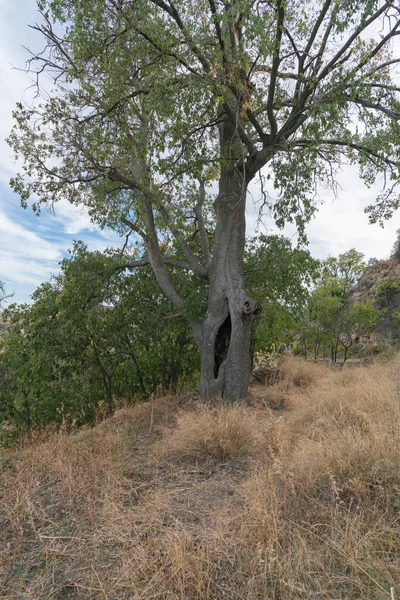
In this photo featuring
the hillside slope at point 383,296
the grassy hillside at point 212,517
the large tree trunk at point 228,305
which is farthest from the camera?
the hillside slope at point 383,296

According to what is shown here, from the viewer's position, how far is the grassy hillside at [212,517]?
207 centimetres

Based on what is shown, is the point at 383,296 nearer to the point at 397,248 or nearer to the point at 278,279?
the point at 397,248

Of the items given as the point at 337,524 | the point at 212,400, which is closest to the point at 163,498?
the point at 337,524

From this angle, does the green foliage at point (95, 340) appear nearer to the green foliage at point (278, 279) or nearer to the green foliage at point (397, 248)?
the green foliage at point (278, 279)

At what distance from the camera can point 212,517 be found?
9.30 ft

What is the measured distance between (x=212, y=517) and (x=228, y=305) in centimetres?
431

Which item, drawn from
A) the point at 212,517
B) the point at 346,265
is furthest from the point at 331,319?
the point at 212,517

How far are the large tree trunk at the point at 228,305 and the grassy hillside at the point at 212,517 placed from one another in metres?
2.07

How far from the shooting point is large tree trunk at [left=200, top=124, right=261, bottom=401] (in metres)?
6.54

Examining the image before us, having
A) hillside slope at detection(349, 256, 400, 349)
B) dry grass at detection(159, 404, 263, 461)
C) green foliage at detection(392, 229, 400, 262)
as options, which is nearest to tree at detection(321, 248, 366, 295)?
hillside slope at detection(349, 256, 400, 349)

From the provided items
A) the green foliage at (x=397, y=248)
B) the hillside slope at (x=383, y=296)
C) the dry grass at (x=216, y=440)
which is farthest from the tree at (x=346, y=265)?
the dry grass at (x=216, y=440)

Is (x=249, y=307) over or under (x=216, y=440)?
over

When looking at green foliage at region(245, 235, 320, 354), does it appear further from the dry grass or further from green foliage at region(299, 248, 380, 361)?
green foliage at region(299, 248, 380, 361)

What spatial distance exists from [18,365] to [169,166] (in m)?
7.30
